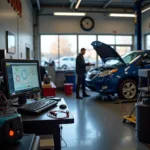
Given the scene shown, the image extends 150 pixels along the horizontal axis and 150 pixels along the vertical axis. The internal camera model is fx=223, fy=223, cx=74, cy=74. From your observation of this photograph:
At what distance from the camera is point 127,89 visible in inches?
243

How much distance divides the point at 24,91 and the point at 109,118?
282cm

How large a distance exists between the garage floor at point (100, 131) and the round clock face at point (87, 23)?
17.0 ft

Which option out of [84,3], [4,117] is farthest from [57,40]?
[4,117]

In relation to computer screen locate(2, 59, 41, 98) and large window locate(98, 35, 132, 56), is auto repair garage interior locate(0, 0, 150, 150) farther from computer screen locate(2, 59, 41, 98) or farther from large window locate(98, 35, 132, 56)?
computer screen locate(2, 59, 41, 98)

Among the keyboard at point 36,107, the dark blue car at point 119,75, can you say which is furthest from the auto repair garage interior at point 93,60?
the keyboard at point 36,107

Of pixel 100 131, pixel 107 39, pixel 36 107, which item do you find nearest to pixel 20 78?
pixel 36 107

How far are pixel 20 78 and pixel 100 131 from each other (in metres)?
2.12

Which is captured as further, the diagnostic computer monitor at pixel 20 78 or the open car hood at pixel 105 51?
the open car hood at pixel 105 51

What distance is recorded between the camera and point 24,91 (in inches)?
78.5

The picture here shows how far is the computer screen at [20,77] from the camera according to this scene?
1778 millimetres

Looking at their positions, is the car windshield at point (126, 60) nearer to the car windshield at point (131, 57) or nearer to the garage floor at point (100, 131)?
the car windshield at point (131, 57)

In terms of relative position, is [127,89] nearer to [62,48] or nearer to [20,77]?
[62,48]

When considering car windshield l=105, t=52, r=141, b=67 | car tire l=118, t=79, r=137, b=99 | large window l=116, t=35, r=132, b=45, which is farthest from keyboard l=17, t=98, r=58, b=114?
large window l=116, t=35, r=132, b=45

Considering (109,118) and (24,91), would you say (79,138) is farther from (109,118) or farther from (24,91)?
(24,91)
